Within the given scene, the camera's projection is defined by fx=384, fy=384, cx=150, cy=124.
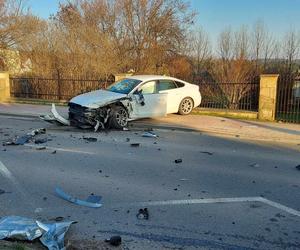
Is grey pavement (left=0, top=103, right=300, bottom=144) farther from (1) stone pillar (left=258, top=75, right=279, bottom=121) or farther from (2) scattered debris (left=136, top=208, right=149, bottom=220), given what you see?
(2) scattered debris (left=136, top=208, right=149, bottom=220)

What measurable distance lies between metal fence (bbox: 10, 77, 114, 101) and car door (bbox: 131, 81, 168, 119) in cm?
606

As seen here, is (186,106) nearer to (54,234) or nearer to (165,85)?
(165,85)

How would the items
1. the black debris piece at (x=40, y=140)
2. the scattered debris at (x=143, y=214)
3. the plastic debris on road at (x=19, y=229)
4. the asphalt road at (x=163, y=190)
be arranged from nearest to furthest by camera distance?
the plastic debris on road at (x=19, y=229) → the asphalt road at (x=163, y=190) → the scattered debris at (x=143, y=214) → the black debris piece at (x=40, y=140)

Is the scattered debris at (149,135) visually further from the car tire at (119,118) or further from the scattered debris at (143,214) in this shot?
the scattered debris at (143,214)

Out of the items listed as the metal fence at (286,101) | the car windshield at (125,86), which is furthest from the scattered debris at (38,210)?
the metal fence at (286,101)

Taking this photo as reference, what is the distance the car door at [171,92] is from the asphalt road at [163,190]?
3.78 meters

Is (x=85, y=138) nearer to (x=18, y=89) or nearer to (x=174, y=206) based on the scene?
(x=174, y=206)

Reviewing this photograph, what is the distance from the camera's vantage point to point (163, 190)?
19.0 ft

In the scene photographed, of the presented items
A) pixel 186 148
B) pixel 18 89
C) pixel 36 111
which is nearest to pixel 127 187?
pixel 186 148

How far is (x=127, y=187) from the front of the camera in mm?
5898

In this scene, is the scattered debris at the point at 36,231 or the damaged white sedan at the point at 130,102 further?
the damaged white sedan at the point at 130,102

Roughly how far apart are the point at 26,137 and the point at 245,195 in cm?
603

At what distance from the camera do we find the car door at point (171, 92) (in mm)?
13062

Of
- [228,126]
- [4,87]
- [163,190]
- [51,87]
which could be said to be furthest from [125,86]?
[4,87]
